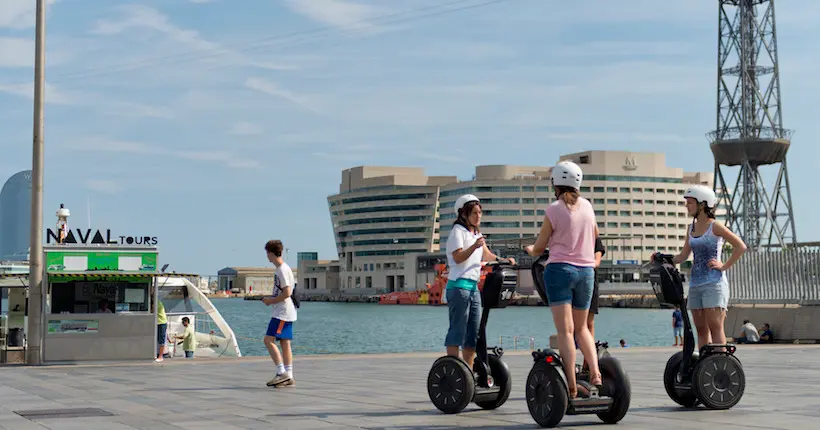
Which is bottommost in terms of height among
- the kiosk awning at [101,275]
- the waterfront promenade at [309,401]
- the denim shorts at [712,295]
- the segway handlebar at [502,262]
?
the waterfront promenade at [309,401]

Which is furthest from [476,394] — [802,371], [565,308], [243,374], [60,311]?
[60,311]

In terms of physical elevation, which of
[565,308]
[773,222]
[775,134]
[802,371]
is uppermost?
[775,134]

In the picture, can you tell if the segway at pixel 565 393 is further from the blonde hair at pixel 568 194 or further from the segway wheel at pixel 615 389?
the blonde hair at pixel 568 194

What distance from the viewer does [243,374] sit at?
652 inches

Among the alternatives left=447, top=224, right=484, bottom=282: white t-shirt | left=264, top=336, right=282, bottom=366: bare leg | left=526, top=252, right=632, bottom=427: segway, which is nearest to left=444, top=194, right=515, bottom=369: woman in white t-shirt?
left=447, top=224, right=484, bottom=282: white t-shirt

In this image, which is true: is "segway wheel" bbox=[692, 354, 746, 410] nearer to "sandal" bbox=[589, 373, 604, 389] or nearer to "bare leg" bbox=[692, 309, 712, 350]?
"bare leg" bbox=[692, 309, 712, 350]

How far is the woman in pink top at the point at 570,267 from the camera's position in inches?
336

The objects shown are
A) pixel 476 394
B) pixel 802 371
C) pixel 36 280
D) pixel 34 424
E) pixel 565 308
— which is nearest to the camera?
pixel 565 308

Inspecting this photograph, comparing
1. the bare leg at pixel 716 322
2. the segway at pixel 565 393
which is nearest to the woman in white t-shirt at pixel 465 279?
the segway at pixel 565 393

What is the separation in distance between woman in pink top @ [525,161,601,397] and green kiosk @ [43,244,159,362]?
44.5 ft

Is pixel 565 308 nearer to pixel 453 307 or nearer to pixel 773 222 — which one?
pixel 453 307

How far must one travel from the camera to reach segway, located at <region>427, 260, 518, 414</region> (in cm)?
980

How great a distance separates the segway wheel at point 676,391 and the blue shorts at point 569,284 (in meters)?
1.78

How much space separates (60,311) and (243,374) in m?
6.32
